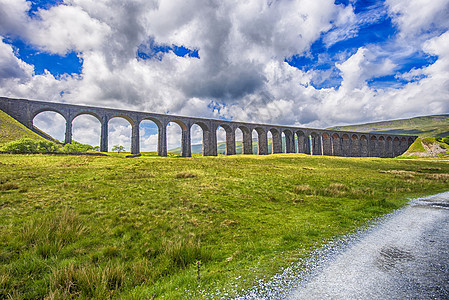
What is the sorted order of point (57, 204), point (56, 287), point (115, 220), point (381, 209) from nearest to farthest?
point (56, 287)
point (115, 220)
point (57, 204)
point (381, 209)

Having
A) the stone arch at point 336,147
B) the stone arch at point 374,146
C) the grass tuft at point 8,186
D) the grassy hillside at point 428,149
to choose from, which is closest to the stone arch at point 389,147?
the stone arch at point 374,146

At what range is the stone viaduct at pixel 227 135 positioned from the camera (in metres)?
40.7

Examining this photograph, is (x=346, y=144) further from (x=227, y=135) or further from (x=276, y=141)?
(x=227, y=135)

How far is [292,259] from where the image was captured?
476cm

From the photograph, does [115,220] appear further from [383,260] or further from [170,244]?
[383,260]

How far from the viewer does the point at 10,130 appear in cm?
3409

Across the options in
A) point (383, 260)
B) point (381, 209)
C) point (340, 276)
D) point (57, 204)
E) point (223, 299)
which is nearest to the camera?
point (223, 299)

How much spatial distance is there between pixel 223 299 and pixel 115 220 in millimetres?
5107

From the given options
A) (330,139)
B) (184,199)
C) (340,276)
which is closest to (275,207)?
(184,199)

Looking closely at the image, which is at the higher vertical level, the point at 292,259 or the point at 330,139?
the point at 330,139

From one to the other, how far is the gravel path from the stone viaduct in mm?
47728

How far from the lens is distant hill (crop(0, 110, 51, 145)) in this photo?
32.5 m

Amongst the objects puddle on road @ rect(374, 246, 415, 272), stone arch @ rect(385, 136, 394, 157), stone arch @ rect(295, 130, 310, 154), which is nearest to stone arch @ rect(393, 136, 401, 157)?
stone arch @ rect(385, 136, 394, 157)

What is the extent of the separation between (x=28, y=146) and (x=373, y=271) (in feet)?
129
